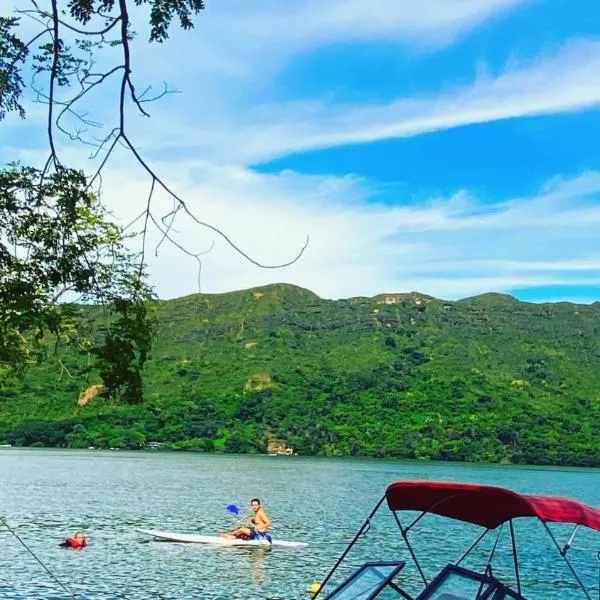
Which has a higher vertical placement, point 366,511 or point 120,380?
point 120,380

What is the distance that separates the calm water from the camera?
90.7 ft

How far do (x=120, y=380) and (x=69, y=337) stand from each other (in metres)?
5.75

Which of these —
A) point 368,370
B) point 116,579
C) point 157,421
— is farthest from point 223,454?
point 116,579

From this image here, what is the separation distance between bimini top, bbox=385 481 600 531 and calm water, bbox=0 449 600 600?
14.0 metres

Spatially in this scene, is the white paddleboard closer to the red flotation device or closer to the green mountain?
the red flotation device

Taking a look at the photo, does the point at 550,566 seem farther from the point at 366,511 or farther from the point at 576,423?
the point at 576,423

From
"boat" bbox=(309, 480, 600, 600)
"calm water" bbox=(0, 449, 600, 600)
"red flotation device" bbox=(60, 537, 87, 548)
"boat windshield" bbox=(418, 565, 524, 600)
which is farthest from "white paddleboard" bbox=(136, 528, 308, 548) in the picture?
"boat windshield" bbox=(418, 565, 524, 600)

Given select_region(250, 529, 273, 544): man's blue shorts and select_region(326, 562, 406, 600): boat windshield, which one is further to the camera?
select_region(250, 529, 273, 544): man's blue shorts

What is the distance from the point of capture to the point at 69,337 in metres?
13.9

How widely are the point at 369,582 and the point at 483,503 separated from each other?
2.31 m

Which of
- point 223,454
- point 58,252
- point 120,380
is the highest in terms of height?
point 58,252

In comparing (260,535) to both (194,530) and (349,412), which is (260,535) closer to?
(194,530)

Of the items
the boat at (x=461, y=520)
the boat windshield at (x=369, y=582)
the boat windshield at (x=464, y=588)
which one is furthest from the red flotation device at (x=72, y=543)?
the boat windshield at (x=464, y=588)

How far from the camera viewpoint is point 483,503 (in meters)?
12.7
